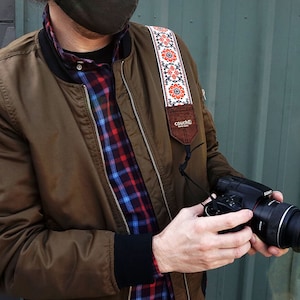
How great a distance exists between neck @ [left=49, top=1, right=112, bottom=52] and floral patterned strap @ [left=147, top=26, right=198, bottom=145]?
222 mm

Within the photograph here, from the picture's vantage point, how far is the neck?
1532 mm

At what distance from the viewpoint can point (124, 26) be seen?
5.10ft

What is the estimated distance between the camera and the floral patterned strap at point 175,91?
164 cm

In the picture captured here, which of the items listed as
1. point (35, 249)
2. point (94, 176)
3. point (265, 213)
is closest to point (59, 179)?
point (94, 176)

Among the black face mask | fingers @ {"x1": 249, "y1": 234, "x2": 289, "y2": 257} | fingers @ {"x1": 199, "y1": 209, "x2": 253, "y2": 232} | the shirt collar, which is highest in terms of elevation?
the black face mask

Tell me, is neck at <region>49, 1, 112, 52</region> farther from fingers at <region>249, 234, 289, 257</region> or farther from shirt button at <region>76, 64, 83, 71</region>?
fingers at <region>249, 234, 289, 257</region>

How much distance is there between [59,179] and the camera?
146 cm

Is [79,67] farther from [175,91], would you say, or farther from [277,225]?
[277,225]

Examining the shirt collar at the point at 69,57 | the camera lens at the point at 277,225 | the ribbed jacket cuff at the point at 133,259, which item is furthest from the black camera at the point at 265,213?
the shirt collar at the point at 69,57

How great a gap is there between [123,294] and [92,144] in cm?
46

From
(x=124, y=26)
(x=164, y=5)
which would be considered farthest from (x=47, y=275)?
(x=164, y=5)

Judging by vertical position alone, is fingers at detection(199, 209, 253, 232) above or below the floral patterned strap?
below

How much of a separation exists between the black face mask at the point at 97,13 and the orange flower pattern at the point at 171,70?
224 millimetres

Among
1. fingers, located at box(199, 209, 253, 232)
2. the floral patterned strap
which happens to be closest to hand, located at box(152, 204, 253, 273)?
fingers, located at box(199, 209, 253, 232)
